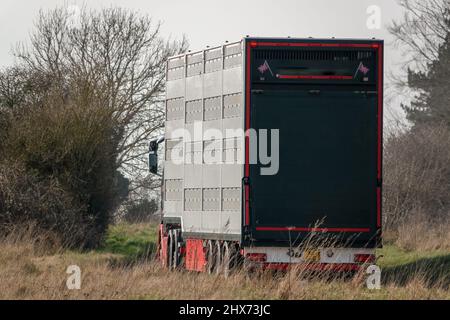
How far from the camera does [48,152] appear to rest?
3381 cm

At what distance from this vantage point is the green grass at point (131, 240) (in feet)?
115

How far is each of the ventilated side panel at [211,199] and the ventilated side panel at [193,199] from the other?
306 millimetres

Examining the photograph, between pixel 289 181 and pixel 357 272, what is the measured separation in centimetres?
189

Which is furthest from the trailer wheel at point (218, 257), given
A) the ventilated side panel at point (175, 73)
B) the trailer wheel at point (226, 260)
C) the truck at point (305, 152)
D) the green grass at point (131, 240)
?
the green grass at point (131, 240)

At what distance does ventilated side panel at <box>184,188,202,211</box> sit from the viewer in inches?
982

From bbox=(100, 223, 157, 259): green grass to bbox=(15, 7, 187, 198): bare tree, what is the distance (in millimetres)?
3240

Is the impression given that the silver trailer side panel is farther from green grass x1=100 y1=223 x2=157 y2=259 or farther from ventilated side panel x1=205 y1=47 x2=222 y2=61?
green grass x1=100 y1=223 x2=157 y2=259

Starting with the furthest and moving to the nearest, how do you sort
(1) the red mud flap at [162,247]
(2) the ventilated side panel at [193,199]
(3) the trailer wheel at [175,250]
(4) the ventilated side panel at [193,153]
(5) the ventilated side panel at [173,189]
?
(1) the red mud flap at [162,247]
(3) the trailer wheel at [175,250]
(5) the ventilated side panel at [173,189]
(2) the ventilated side panel at [193,199]
(4) the ventilated side panel at [193,153]

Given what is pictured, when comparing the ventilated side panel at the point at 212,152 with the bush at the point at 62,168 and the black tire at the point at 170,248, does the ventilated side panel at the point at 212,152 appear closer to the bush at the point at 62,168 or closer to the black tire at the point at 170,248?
the black tire at the point at 170,248

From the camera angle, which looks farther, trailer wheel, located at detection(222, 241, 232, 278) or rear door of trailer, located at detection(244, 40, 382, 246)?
trailer wheel, located at detection(222, 241, 232, 278)

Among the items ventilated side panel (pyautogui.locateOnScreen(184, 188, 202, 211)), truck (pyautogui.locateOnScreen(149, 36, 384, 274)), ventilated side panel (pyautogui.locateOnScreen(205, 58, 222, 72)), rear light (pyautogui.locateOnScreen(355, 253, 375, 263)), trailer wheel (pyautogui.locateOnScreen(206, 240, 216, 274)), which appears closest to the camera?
truck (pyautogui.locateOnScreen(149, 36, 384, 274))

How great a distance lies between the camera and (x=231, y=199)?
2292cm

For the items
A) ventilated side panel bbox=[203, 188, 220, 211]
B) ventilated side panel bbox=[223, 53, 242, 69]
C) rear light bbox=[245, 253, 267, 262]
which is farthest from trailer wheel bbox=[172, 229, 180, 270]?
ventilated side panel bbox=[223, 53, 242, 69]

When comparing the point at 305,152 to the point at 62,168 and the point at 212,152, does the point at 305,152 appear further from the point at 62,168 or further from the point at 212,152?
the point at 62,168
